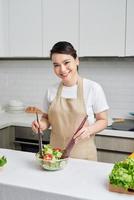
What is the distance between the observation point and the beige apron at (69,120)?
1796mm

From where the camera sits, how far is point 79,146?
5.88 feet

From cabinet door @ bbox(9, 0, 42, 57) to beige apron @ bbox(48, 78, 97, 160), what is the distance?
0.94m

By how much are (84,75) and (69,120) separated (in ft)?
3.70

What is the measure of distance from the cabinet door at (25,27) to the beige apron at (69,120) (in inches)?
37.1

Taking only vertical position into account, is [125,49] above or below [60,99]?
above

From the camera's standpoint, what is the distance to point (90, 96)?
5.81 ft

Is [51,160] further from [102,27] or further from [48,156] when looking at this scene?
[102,27]

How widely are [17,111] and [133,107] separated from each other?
118 cm

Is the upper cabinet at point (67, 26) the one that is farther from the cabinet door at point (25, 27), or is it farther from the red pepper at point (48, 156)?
the red pepper at point (48, 156)

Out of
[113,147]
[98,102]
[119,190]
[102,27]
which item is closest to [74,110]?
[98,102]

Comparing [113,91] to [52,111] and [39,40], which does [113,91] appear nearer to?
[39,40]

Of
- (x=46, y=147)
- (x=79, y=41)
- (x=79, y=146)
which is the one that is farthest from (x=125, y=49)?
(x=46, y=147)

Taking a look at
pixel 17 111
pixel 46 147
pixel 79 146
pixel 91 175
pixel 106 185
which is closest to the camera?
pixel 106 185

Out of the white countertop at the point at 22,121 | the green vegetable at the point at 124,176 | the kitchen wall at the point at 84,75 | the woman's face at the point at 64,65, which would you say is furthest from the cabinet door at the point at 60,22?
the green vegetable at the point at 124,176
